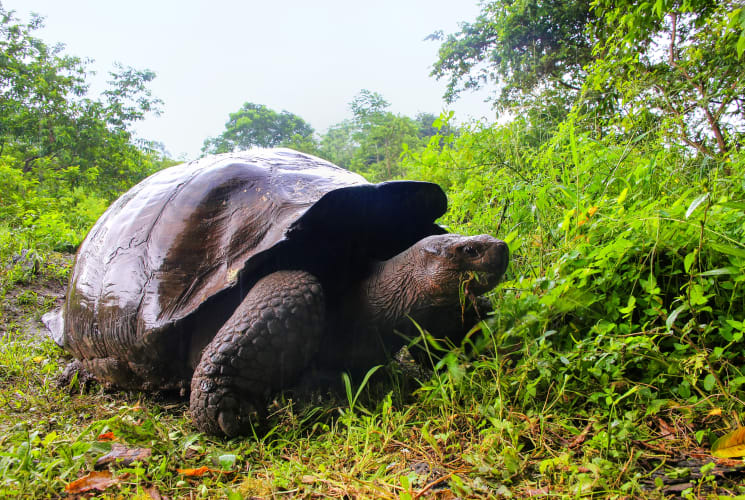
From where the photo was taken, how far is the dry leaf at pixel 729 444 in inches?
50.8

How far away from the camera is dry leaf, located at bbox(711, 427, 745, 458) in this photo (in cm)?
129

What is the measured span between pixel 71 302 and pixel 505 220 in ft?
9.55

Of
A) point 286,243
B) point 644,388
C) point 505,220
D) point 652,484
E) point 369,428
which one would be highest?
point 505,220

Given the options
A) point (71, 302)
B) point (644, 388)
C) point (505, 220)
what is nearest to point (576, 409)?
point (644, 388)

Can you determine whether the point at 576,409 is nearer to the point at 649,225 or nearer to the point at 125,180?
the point at 649,225

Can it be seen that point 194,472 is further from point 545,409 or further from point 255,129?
point 255,129

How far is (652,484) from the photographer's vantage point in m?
1.22

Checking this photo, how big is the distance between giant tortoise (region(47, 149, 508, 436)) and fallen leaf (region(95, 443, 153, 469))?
25cm

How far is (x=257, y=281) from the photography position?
2109 millimetres

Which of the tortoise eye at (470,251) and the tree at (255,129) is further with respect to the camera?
the tree at (255,129)

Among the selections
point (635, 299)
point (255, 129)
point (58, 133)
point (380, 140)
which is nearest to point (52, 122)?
point (58, 133)

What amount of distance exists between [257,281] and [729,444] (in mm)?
1893

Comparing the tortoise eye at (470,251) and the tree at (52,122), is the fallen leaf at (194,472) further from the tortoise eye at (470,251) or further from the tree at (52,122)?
the tree at (52,122)

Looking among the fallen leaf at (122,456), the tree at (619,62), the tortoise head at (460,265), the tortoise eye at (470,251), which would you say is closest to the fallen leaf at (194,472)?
the fallen leaf at (122,456)
